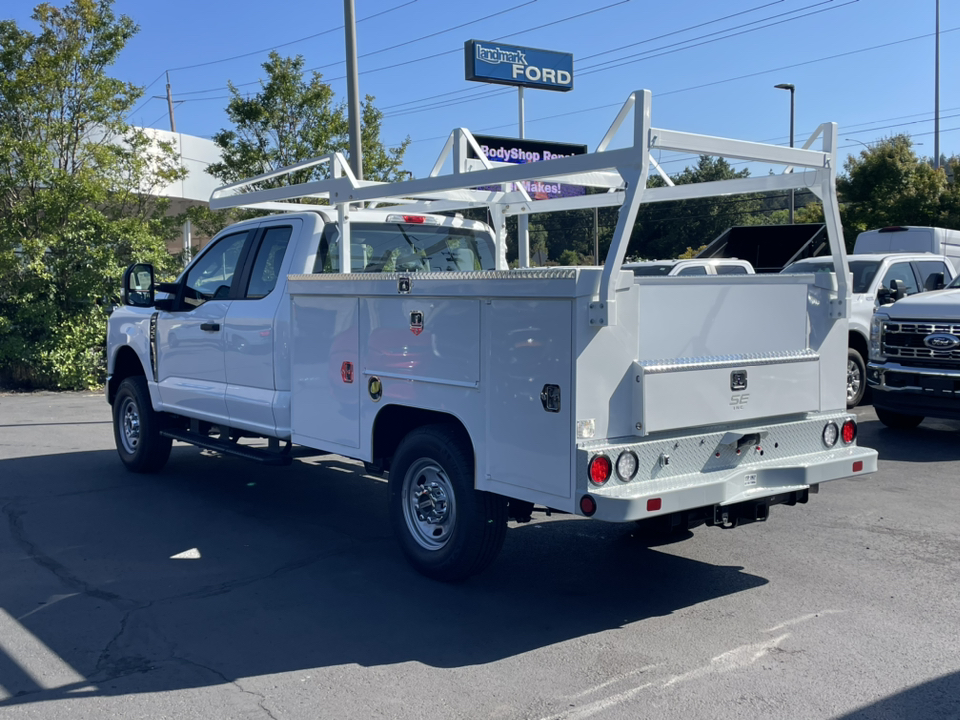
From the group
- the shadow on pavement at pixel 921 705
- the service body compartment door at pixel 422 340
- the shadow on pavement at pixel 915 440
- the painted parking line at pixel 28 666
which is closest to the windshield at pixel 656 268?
the shadow on pavement at pixel 915 440

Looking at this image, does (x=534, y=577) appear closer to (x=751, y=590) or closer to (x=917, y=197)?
(x=751, y=590)

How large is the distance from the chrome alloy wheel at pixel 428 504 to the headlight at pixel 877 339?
682 cm

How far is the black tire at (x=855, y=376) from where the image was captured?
41.0 ft

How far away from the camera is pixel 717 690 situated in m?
4.18

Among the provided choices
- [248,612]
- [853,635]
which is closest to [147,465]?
[248,612]

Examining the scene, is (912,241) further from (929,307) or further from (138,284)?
(138,284)

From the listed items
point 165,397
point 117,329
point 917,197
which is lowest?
point 165,397

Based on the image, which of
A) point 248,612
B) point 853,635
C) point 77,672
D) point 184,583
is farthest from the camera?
point 184,583

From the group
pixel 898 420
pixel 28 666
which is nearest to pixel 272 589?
pixel 28 666

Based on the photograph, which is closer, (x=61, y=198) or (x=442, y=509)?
(x=442, y=509)

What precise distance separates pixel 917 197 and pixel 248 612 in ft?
88.4

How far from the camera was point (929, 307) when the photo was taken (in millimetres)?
10117

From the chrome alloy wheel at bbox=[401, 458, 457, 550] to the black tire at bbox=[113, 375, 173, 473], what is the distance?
3915 mm

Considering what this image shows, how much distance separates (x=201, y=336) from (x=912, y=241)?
14499 millimetres
